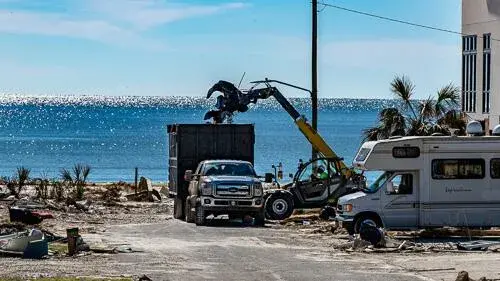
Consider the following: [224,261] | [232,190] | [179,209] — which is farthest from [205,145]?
[224,261]

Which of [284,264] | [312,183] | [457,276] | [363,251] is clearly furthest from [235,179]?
[457,276]

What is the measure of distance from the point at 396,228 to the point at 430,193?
1228 mm

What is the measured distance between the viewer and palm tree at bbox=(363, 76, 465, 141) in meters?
40.6

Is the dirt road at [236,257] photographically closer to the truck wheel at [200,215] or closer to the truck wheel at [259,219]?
the truck wheel at [200,215]

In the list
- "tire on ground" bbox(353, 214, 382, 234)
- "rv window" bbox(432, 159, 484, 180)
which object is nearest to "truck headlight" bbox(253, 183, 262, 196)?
"tire on ground" bbox(353, 214, 382, 234)

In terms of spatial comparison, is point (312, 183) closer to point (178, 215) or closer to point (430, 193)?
point (178, 215)

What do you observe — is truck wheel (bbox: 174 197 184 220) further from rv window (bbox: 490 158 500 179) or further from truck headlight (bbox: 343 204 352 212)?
rv window (bbox: 490 158 500 179)

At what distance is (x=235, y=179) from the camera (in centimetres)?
3459

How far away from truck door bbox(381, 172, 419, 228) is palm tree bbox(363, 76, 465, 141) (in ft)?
33.1

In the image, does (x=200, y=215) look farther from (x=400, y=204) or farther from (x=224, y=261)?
(x=224, y=261)

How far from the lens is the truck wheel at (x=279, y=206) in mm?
36125

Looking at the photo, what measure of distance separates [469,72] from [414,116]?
8.41m

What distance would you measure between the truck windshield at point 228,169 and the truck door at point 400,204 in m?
6.55

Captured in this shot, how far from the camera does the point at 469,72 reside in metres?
48.8
